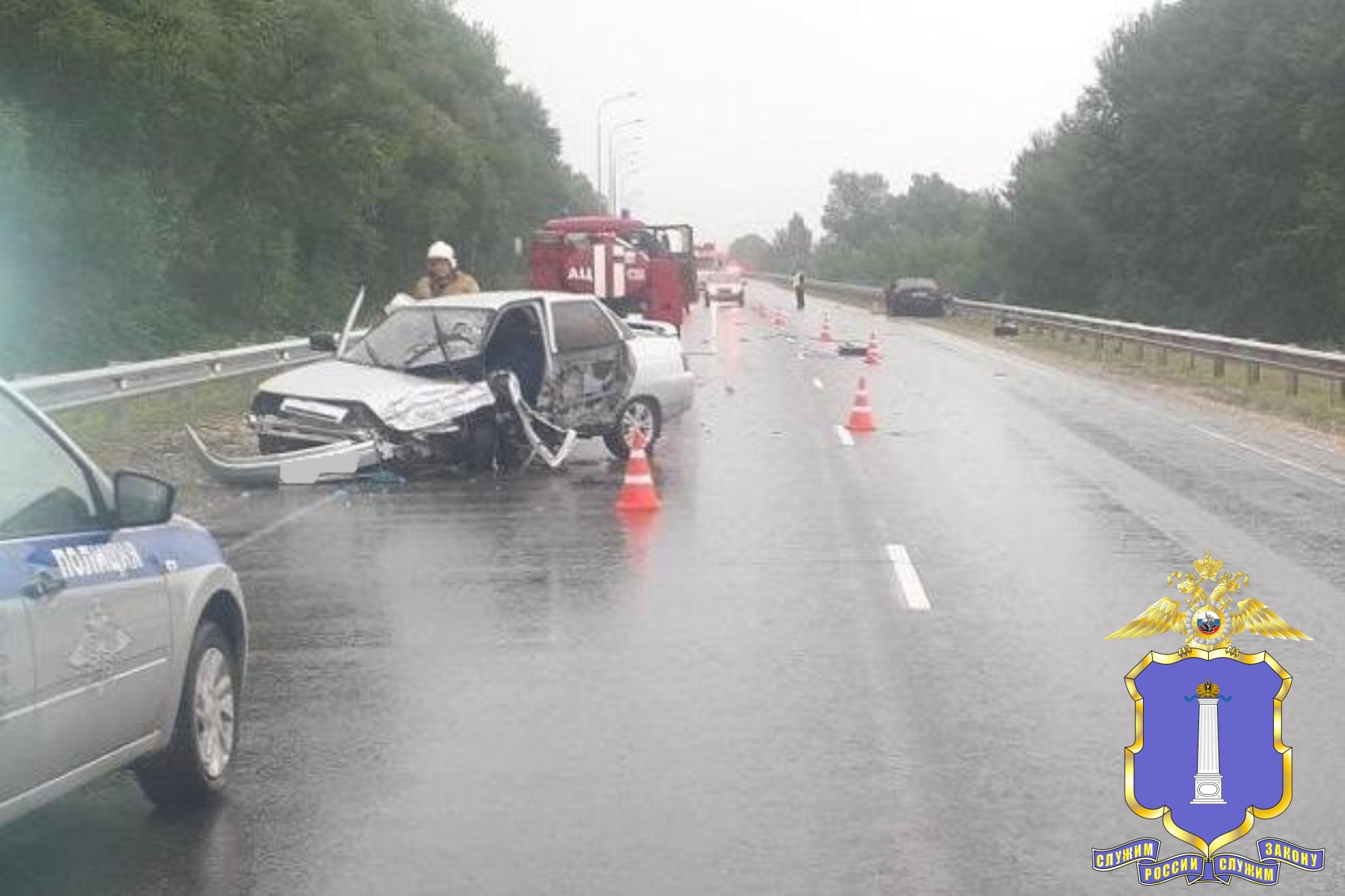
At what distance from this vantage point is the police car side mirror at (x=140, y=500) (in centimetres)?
541

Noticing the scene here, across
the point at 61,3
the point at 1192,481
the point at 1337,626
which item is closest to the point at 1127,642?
the point at 1337,626

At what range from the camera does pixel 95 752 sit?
17.3 ft

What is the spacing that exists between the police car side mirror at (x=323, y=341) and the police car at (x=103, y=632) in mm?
11167

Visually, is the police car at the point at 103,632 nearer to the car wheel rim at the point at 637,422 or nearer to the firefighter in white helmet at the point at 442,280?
the car wheel rim at the point at 637,422

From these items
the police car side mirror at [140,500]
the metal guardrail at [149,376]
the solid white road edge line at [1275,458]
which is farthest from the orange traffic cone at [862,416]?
the police car side mirror at [140,500]

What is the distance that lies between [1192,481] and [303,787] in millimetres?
11658

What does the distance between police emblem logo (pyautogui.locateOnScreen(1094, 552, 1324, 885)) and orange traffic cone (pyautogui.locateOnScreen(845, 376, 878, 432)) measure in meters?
14.1

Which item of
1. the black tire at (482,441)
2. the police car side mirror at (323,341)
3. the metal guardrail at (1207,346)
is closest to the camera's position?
the black tire at (482,441)

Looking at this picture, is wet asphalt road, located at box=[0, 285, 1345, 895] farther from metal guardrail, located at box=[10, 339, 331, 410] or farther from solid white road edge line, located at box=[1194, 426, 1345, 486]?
metal guardrail, located at box=[10, 339, 331, 410]

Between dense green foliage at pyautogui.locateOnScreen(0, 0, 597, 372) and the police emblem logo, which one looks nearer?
the police emblem logo

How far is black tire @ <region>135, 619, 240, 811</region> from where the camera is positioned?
5992 millimetres

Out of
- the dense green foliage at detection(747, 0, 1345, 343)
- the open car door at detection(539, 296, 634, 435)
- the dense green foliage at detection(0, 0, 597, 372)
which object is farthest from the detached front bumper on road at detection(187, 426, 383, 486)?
the dense green foliage at detection(747, 0, 1345, 343)

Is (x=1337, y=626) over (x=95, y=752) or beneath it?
beneath

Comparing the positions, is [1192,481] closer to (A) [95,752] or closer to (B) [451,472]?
(B) [451,472]
